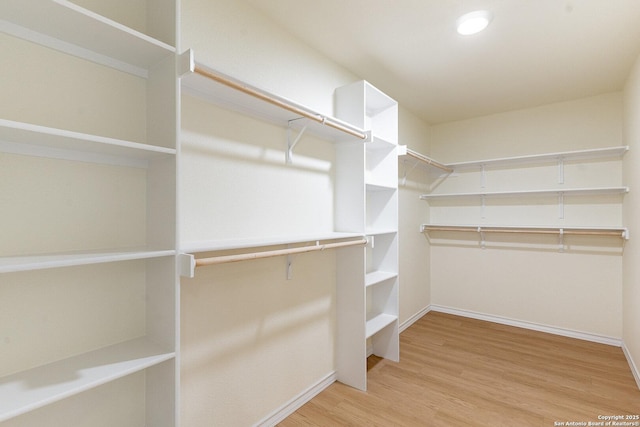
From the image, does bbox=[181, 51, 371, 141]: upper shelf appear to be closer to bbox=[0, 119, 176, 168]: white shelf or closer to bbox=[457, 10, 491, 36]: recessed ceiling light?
bbox=[0, 119, 176, 168]: white shelf

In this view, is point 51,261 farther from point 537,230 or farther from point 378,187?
point 537,230

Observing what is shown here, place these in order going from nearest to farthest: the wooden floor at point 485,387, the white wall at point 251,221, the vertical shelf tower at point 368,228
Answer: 1. the white wall at point 251,221
2. the wooden floor at point 485,387
3. the vertical shelf tower at point 368,228

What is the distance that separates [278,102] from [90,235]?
1.00 metres

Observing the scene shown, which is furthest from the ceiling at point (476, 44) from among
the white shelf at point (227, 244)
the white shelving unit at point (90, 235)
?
the white shelf at point (227, 244)

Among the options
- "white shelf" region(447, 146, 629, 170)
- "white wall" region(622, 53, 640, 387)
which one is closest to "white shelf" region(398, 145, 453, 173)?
"white shelf" region(447, 146, 629, 170)

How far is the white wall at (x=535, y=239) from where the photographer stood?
10.4 feet

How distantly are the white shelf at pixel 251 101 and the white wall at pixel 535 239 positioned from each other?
242cm

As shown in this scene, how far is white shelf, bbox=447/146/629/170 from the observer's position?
301cm

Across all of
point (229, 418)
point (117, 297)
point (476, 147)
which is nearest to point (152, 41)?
point (117, 297)

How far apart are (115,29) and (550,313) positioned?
14.3 ft

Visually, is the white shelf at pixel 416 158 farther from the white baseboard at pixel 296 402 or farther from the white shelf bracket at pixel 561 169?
the white baseboard at pixel 296 402

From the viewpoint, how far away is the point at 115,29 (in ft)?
3.36

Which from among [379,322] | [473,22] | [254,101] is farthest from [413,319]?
[254,101]

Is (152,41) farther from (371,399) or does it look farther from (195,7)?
(371,399)
